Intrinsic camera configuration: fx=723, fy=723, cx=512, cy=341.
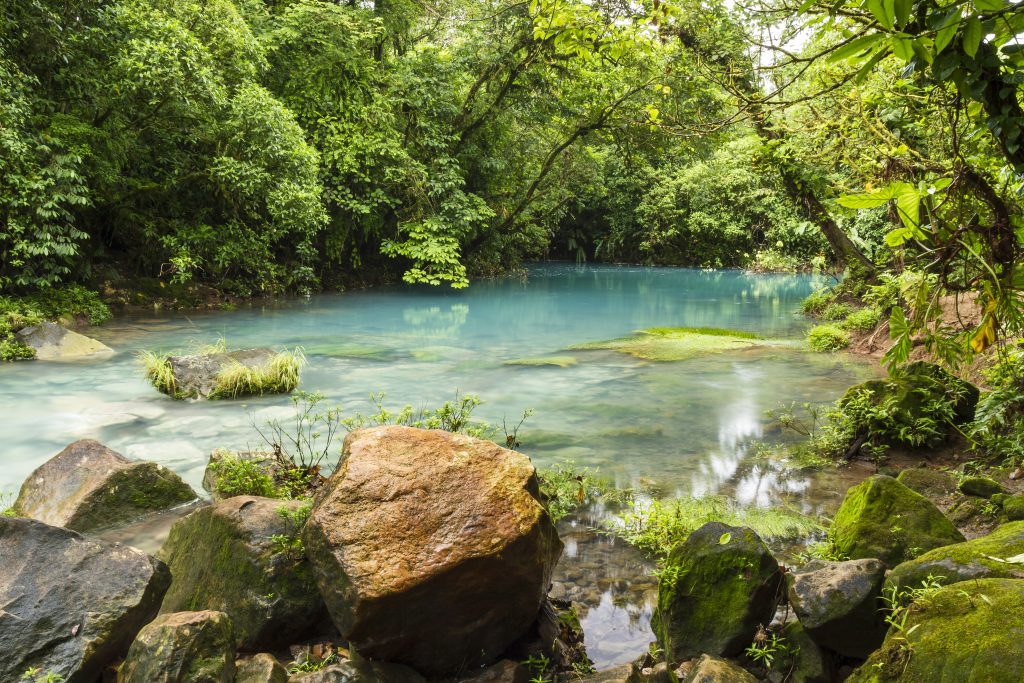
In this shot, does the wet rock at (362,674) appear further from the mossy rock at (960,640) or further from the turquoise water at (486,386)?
the turquoise water at (486,386)

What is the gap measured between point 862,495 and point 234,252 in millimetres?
15500

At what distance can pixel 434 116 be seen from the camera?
69.0ft

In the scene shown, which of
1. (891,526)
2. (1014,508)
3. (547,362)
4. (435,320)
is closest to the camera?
(891,526)

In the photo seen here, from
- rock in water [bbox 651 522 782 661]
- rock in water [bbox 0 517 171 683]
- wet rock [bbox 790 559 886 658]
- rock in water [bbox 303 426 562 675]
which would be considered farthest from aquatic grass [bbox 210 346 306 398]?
wet rock [bbox 790 559 886 658]

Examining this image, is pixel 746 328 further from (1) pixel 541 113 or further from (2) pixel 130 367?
(2) pixel 130 367

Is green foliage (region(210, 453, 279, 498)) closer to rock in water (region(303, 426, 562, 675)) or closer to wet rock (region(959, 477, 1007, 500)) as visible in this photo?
rock in water (region(303, 426, 562, 675))

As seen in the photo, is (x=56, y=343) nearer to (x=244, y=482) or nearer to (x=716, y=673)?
(x=244, y=482)

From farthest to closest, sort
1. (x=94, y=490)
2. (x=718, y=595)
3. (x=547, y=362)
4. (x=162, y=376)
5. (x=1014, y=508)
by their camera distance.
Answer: (x=547, y=362) → (x=162, y=376) → (x=94, y=490) → (x=1014, y=508) → (x=718, y=595)

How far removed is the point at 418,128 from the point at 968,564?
19.9 meters

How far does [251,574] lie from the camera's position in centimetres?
340

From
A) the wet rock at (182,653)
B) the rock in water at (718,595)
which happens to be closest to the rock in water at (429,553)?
the wet rock at (182,653)

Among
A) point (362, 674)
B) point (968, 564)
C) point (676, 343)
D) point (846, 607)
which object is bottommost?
point (362, 674)

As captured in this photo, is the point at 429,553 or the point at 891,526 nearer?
the point at 429,553

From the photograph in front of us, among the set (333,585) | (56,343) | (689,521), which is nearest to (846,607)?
(689,521)
